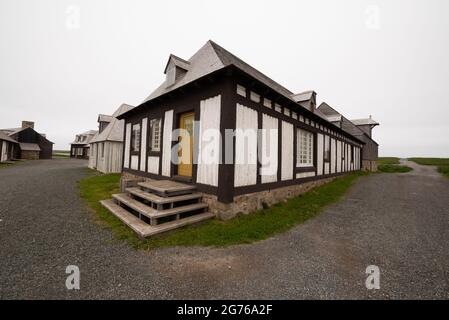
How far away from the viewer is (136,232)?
165 inches

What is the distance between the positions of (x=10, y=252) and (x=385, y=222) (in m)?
8.91

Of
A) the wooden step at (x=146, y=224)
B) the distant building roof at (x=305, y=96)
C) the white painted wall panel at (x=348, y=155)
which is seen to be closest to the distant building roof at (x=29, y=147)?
the wooden step at (x=146, y=224)

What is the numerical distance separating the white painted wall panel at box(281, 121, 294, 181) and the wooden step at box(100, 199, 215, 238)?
387cm

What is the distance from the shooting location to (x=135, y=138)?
1048cm

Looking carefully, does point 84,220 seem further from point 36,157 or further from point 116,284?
point 36,157

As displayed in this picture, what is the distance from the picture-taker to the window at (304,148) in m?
8.81

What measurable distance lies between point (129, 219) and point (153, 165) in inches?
155

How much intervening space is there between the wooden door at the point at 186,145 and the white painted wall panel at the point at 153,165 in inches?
63.9

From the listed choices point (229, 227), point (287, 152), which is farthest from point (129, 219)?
point (287, 152)

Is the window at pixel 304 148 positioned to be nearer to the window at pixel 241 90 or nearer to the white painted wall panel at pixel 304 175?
the white painted wall panel at pixel 304 175

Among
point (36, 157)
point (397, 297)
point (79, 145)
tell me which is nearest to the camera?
point (397, 297)

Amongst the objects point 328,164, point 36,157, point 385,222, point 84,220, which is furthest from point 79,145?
point 385,222
